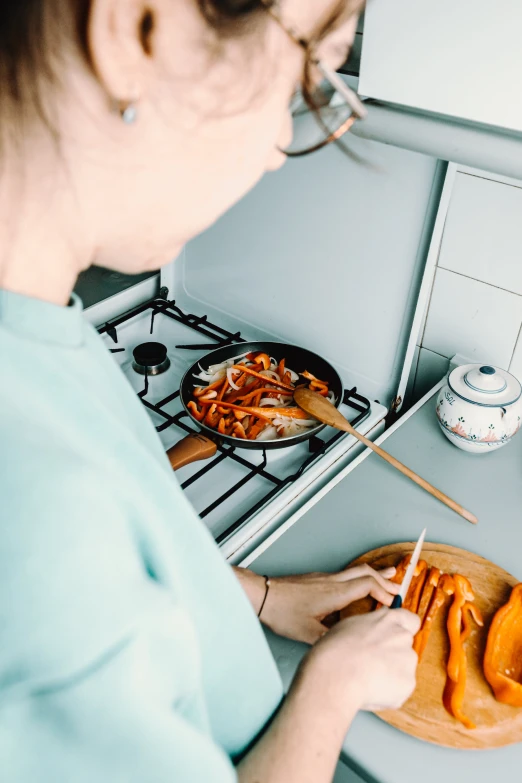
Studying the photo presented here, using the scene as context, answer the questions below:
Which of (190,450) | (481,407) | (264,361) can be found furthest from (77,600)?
(264,361)

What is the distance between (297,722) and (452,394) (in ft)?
1.77

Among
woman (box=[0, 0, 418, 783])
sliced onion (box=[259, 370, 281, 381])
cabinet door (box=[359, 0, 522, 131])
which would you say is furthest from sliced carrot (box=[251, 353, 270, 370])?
woman (box=[0, 0, 418, 783])

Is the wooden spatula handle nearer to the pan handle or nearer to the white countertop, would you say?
the white countertop

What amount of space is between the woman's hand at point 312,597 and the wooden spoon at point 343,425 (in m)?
0.17

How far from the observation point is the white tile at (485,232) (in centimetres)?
87

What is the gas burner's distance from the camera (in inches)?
43.2

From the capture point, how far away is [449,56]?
506 millimetres

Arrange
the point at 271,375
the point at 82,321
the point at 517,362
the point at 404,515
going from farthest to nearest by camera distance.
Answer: the point at 271,375, the point at 517,362, the point at 404,515, the point at 82,321

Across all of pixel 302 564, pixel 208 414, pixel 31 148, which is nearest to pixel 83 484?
pixel 31 148

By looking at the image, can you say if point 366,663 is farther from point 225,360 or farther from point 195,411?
point 225,360

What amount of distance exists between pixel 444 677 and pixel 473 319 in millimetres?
537

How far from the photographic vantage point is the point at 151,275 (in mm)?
1294

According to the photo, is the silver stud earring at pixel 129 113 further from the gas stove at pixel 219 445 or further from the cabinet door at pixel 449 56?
the gas stove at pixel 219 445

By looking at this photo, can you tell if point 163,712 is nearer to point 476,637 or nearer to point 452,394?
point 476,637
